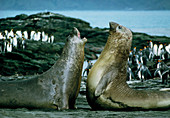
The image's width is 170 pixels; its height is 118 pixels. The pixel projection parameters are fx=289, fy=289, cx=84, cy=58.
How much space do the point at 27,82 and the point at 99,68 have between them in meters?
1.13

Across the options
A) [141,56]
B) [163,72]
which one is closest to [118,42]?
[163,72]

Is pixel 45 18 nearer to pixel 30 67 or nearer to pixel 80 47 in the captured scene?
pixel 30 67

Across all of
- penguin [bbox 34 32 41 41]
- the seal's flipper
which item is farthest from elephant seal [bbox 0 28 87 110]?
penguin [bbox 34 32 41 41]

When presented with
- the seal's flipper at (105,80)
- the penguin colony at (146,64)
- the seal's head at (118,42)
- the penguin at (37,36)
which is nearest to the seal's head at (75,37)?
the seal's head at (118,42)

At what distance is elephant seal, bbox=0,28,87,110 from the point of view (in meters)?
4.30

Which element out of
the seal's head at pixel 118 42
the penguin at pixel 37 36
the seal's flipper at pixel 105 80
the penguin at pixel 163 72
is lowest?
the penguin at pixel 163 72

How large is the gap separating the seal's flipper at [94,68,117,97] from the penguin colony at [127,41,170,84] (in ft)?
20.1

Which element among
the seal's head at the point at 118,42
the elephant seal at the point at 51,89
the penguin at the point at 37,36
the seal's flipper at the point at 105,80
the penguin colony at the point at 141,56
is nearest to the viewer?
the seal's flipper at the point at 105,80

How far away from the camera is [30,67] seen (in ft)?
47.0

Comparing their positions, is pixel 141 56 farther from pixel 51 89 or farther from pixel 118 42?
pixel 51 89

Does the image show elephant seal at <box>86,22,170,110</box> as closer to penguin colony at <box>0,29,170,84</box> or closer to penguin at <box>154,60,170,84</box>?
penguin at <box>154,60,170,84</box>

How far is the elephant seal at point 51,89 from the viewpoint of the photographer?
4.30m

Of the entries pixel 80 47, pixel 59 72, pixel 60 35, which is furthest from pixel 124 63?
pixel 60 35

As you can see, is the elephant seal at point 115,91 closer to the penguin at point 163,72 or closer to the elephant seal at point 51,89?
the elephant seal at point 51,89
